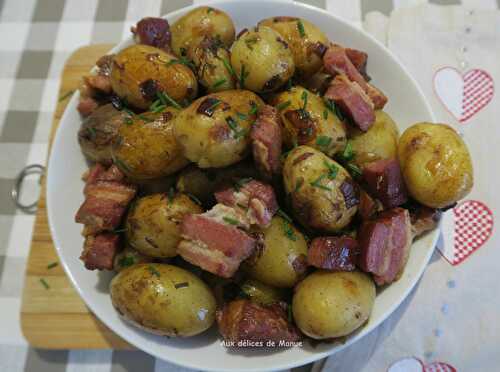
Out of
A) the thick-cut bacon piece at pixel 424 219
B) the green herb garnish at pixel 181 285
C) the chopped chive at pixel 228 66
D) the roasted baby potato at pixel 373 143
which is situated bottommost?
the green herb garnish at pixel 181 285

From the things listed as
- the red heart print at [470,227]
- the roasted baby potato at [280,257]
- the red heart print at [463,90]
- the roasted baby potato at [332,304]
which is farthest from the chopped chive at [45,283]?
the red heart print at [463,90]

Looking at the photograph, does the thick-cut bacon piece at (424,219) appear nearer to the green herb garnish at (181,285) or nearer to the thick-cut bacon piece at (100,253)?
the green herb garnish at (181,285)

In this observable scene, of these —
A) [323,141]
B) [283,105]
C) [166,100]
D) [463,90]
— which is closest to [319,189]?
[323,141]

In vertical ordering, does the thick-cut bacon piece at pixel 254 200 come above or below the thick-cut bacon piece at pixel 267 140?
below

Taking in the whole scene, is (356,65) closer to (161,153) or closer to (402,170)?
(402,170)

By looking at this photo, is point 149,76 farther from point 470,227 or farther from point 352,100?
point 470,227

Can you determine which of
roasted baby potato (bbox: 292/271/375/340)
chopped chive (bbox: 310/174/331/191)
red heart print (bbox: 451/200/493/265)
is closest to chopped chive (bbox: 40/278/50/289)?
roasted baby potato (bbox: 292/271/375/340)

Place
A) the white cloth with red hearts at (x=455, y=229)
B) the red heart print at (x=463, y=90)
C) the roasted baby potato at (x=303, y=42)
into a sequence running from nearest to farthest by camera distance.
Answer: the roasted baby potato at (x=303, y=42)
the white cloth with red hearts at (x=455, y=229)
the red heart print at (x=463, y=90)
